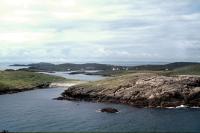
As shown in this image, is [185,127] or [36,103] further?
[36,103]

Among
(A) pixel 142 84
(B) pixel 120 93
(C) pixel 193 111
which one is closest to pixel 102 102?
(B) pixel 120 93

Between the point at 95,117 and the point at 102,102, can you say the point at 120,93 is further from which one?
the point at 95,117

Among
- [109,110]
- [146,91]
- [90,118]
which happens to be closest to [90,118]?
[90,118]

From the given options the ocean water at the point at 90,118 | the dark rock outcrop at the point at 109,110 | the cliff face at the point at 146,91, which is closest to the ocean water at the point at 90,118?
the ocean water at the point at 90,118

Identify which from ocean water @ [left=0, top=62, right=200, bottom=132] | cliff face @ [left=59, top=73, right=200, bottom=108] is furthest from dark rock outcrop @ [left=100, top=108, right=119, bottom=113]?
cliff face @ [left=59, top=73, right=200, bottom=108]

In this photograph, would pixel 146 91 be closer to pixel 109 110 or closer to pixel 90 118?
pixel 109 110

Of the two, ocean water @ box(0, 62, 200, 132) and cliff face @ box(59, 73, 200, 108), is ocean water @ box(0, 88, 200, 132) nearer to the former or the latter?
ocean water @ box(0, 62, 200, 132)

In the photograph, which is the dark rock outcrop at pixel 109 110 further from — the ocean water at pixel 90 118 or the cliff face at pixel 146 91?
the cliff face at pixel 146 91
